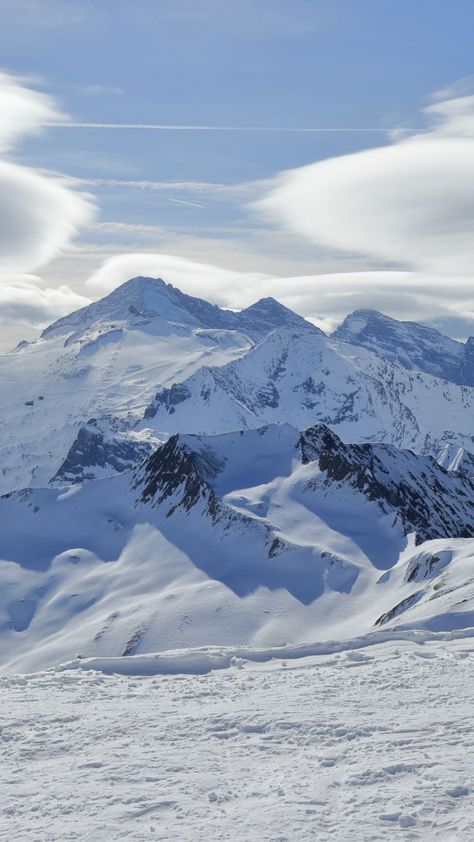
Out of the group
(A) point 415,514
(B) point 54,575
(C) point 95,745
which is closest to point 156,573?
(B) point 54,575

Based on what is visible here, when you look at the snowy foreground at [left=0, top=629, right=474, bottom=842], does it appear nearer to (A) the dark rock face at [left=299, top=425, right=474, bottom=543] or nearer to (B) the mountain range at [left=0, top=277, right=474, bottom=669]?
(B) the mountain range at [left=0, top=277, right=474, bottom=669]

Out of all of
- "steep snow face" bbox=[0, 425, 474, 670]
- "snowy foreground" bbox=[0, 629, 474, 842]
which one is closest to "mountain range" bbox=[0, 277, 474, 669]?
"steep snow face" bbox=[0, 425, 474, 670]

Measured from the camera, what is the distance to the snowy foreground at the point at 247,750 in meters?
20.0

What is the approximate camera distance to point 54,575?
14850 cm

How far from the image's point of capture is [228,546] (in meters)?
140

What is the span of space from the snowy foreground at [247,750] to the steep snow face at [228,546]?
54854 millimetres

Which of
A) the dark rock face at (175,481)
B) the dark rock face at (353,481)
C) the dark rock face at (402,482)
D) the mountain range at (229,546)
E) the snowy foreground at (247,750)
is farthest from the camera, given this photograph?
the dark rock face at (175,481)

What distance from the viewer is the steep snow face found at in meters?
115

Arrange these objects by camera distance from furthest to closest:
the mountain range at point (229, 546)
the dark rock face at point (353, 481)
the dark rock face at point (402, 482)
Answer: the dark rock face at point (353, 481)
the dark rock face at point (402, 482)
the mountain range at point (229, 546)

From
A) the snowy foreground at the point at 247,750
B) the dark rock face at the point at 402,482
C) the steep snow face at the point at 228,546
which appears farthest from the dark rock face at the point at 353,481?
the snowy foreground at the point at 247,750

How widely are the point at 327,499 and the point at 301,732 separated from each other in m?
122

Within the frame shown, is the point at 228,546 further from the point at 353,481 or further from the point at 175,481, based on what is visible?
the point at 353,481

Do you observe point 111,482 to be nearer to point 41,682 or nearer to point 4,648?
point 4,648

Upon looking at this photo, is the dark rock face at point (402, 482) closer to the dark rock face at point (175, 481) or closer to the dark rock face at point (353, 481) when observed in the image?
the dark rock face at point (353, 481)
